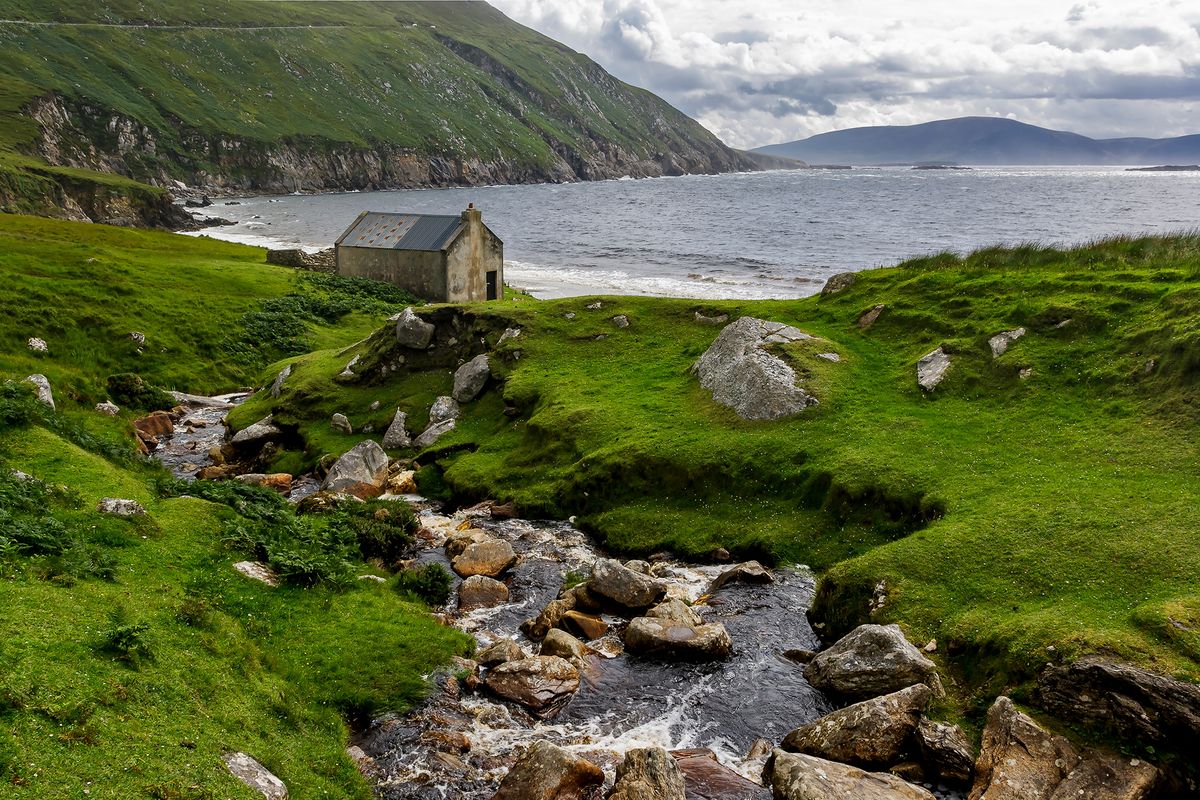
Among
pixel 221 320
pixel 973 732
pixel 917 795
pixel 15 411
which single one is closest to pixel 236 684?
pixel 917 795

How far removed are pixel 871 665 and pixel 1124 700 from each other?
4760mm

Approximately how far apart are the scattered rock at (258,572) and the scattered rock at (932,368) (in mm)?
24252

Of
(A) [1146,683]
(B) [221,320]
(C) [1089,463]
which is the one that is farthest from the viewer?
(B) [221,320]

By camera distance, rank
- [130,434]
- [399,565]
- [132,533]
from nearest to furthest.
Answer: [132,533] < [399,565] < [130,434]

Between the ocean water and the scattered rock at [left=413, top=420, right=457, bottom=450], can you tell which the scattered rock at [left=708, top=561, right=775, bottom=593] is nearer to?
the scattered rock at [left=413, top=420, right=457, bottom=450]

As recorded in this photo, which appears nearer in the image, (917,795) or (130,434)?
(917,795)

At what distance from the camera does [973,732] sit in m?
15.9

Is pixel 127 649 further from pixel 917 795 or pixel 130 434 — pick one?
pixel 130 434

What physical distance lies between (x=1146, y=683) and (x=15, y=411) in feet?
106

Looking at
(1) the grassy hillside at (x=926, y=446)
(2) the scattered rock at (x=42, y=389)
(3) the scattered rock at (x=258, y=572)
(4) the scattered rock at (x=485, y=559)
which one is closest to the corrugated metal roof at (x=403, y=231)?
(1) the grassy hillside at (x=926, y=446)

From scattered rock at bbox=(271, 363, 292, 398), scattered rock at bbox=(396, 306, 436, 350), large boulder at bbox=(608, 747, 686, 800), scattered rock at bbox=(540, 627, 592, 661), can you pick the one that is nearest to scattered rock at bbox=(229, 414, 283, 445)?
scattered rock at bbox=(271, 363, 292, 398)

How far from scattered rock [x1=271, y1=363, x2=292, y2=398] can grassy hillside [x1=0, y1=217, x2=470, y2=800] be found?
15.5m

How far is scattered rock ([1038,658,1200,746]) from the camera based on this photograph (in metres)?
14.3

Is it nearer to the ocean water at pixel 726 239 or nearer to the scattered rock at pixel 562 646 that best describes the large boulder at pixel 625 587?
the scattered rock at pixel 562 646
